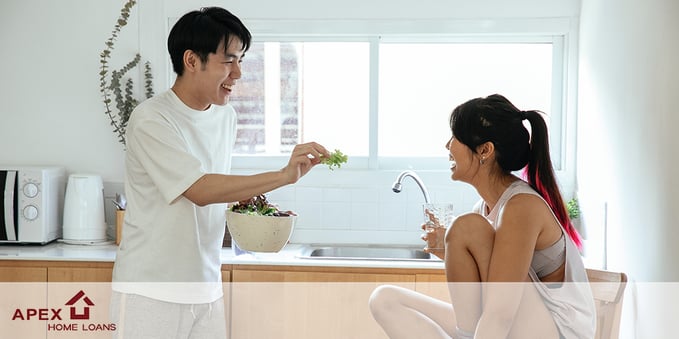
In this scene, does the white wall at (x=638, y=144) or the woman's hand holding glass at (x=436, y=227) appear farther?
the woman's hand holding glass at (x=436, y=227)

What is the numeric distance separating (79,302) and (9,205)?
0.58m

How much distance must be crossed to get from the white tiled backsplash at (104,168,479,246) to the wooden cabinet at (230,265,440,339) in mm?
548

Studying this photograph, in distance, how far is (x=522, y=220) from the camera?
2.10 meters

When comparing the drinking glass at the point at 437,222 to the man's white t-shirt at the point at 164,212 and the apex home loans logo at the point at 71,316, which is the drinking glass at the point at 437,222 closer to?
the man's white t-shirt at the point at 164,212

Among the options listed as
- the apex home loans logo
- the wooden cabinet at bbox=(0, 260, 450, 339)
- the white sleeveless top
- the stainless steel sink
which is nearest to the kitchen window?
the stainless steel sink

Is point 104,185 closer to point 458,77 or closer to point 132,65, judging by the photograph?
point 132,65

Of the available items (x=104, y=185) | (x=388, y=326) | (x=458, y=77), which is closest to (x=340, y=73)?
(x=458, y=77)

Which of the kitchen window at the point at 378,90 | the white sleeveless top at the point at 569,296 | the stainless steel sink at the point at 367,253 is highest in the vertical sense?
the kitchen window at the point at 378,90

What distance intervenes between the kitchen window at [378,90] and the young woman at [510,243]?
1.58 meters

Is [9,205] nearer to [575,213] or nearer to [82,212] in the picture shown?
[82,212]

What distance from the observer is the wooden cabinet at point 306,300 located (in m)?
3.27

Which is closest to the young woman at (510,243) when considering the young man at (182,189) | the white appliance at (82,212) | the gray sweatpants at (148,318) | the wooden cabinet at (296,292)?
the young man at (182,189)

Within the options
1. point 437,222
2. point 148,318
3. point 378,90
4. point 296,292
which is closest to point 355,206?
point 378,90

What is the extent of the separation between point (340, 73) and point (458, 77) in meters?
0.56
